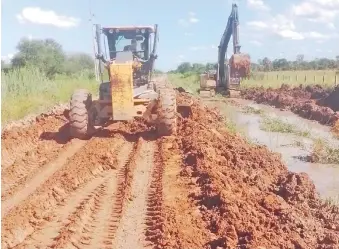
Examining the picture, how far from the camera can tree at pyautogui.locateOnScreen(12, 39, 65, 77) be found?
2991 centimetres

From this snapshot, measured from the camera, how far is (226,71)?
27.9m

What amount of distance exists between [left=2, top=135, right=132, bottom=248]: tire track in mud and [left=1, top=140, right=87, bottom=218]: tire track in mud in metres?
0.15

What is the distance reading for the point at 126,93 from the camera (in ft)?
37.0

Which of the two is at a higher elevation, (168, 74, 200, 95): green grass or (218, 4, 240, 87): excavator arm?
(218, 4, 240, 87): excavator arm

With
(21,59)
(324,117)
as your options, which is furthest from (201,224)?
(21,59)

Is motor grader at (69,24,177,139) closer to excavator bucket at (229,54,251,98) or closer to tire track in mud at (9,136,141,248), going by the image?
tire track in mud at (9,136,141,248)

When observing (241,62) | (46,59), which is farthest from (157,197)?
(46,59)

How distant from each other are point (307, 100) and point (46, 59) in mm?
16793

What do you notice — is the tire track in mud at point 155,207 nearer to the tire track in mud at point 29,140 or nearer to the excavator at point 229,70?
the tire track in mud at point 29,140

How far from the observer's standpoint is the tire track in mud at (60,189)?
19.0ft

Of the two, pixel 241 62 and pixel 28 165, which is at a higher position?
pixel 241 62

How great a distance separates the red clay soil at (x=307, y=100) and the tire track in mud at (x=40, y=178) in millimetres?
9856

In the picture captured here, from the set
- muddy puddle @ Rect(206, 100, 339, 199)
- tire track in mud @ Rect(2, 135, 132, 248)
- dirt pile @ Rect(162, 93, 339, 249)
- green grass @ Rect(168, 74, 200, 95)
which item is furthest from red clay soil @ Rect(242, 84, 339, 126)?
tire track in mud @ Rect(2, 135, 132, 248)

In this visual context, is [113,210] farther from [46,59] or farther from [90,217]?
[46,59]
